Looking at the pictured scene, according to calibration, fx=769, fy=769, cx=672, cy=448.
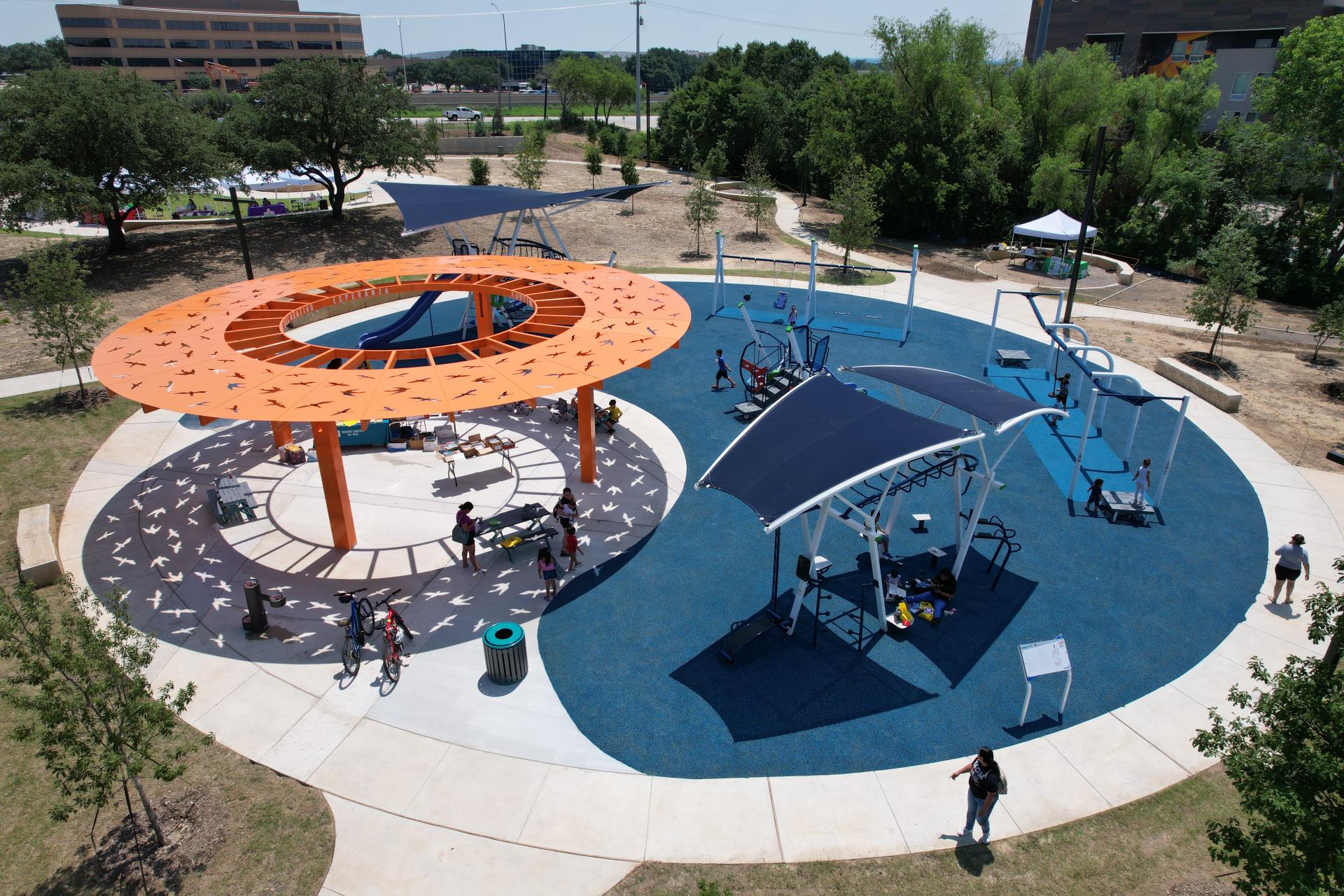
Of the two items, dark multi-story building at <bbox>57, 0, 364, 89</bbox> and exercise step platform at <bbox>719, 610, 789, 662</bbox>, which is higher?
dark multi-story building at <bbox>57, 0, 364, 89</bbox>

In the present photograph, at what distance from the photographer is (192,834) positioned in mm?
10109

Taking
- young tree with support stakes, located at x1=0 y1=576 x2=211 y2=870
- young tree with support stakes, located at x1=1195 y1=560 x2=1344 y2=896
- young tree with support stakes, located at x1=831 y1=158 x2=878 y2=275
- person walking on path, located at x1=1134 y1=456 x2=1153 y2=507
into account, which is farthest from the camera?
young tree with support stakes, located at x1=831 y1=158 x2=878 y2=275

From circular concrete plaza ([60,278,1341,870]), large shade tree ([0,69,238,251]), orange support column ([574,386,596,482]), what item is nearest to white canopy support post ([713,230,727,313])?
circular concrete plaza ([60,278,1341,870])

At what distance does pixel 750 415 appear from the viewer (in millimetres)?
23156

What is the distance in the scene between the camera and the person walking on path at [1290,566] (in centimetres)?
1491

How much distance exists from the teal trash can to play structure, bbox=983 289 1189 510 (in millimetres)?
13796

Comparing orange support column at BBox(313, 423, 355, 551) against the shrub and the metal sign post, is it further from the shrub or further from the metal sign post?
the shrub

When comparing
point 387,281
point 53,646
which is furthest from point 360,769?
point 387,281

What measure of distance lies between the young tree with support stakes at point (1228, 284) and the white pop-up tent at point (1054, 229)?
10.7m

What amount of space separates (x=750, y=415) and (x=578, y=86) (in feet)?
292

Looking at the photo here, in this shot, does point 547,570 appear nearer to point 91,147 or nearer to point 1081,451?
point 1081,451

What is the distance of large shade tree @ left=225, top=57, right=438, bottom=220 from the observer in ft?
129

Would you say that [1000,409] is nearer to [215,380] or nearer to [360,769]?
[360,769]

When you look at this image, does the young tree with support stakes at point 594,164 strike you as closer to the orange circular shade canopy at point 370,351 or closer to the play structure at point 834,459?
the orange circular shade canopy at point 370,351
